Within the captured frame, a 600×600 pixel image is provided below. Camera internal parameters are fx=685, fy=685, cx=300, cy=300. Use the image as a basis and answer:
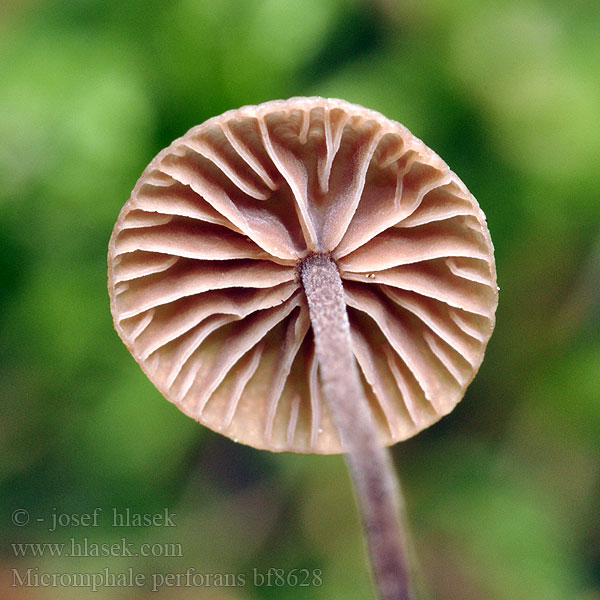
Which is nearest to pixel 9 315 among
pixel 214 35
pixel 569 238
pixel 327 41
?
pixel 214 35

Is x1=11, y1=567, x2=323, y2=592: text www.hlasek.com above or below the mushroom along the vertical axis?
below

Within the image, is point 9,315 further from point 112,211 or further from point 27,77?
point 27,77

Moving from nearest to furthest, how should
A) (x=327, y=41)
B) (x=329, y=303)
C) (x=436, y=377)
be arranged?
(x=329, y=303) < (x=436, y=377) < (x=327, y=41)

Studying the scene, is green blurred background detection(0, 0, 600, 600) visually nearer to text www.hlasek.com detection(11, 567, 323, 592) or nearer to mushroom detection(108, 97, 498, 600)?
Result: text www.hlasek.com detection(11, 567, 323, 592)

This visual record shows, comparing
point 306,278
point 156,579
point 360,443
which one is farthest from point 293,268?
point 156,579

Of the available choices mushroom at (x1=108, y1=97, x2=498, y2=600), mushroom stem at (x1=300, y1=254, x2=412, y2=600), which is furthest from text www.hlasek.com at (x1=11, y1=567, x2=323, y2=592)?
mushroom stem at (x1=300, y1=254, x2=412, y2=600)

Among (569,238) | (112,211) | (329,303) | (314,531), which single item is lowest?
(314,531)

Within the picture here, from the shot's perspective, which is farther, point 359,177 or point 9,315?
point 9,315
